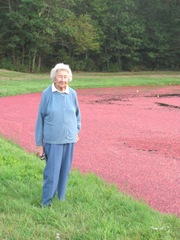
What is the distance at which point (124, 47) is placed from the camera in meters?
39.9

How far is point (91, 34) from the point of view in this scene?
36219mm

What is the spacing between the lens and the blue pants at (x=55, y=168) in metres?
4.25

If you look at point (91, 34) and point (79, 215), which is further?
point (91, 34)

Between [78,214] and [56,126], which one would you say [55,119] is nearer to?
[56,126]

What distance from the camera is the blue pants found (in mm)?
4254

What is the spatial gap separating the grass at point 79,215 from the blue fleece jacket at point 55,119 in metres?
0.77

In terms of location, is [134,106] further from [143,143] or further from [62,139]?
[62,139]

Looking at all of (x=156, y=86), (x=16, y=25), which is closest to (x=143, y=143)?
(x=156, y=86)

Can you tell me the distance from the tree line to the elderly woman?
29609mm

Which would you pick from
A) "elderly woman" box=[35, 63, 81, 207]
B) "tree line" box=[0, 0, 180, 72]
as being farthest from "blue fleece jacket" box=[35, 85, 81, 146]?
"tree line" box=[0, 0, 180, 72]

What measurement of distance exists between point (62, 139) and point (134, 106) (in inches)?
475

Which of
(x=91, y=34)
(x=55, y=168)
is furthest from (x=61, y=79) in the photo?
(x=91, y=34)

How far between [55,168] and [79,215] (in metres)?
0.57

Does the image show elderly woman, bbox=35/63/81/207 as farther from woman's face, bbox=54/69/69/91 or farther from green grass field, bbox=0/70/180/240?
green grass field, bbox=0/70/180/240
